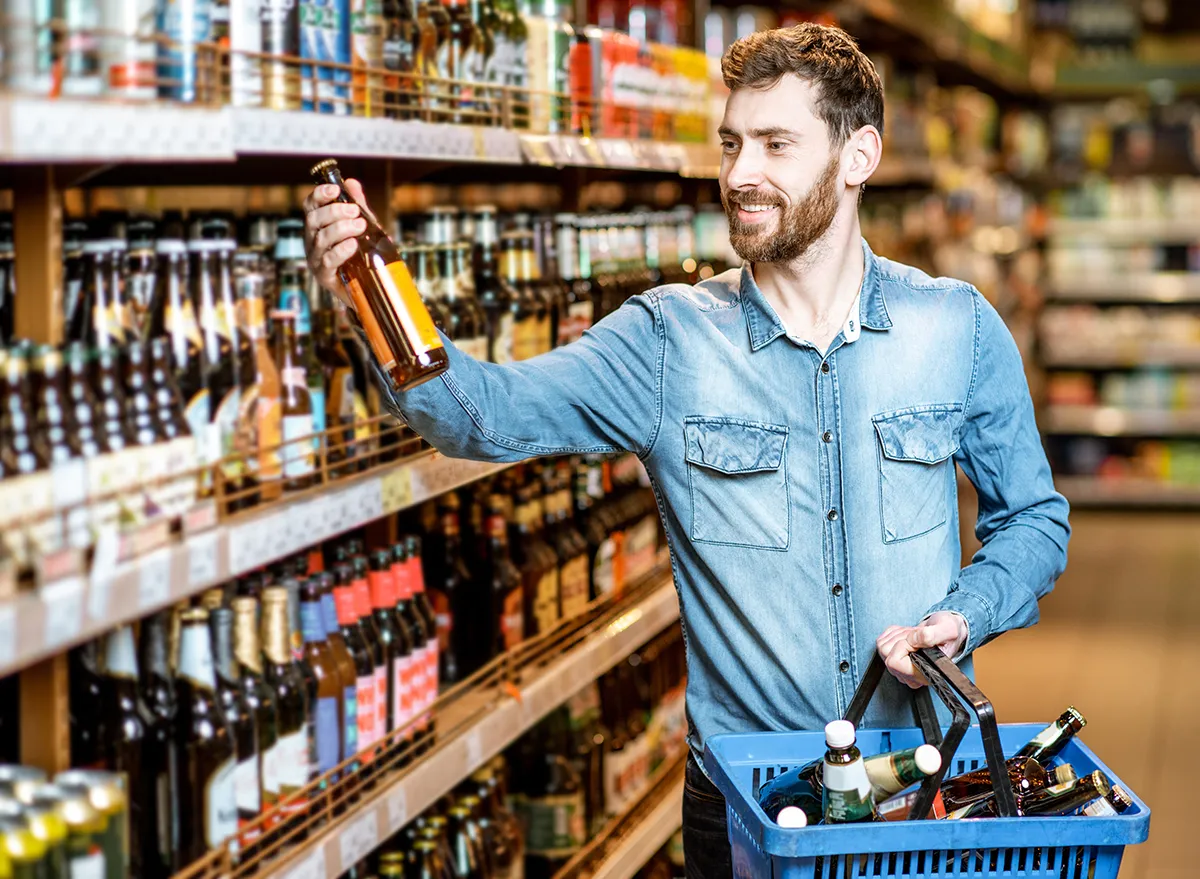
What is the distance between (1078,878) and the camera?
1765 mm

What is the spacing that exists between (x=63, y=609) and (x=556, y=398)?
2.84ft

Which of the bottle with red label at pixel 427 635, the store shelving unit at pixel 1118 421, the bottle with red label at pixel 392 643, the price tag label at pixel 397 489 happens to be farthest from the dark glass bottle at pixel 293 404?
the store shelving unit at pixel 1118 421

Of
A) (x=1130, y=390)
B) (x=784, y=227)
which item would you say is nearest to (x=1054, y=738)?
(x=784, y=227)

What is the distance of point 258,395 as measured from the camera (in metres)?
2.21

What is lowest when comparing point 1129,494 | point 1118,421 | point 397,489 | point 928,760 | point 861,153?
point 1129,494

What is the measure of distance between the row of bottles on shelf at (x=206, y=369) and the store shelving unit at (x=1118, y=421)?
7.73 meters

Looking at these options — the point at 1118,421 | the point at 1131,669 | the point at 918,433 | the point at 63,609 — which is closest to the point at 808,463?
the point at 918,433

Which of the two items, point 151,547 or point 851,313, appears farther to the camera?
point 851,313

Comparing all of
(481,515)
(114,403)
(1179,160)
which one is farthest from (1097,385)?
(114,403)

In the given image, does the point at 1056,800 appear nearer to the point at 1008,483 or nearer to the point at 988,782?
the point at 988,782

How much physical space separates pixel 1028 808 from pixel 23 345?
127 centimetres

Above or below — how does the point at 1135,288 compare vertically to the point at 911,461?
above

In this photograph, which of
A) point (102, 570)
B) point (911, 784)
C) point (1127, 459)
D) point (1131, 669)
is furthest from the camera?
point (1127, 459)

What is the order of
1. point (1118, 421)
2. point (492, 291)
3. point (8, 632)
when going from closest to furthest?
point (8, 632)
point (492, 291)
point (1118, 421)
